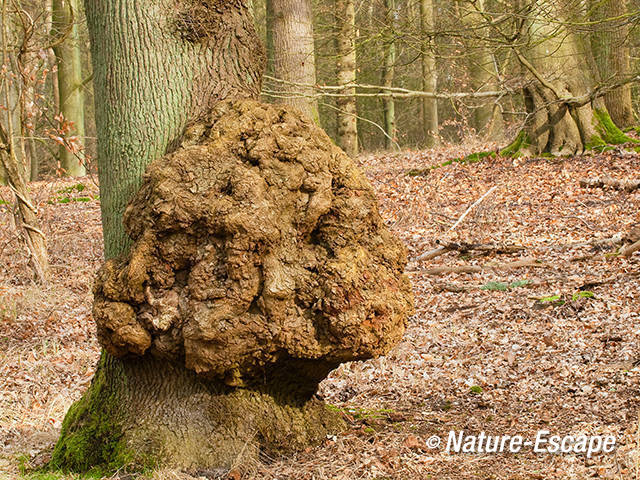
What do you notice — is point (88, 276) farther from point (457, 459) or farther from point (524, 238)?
point (457, 459)

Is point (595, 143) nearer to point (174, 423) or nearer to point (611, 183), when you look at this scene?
point (611, 183)

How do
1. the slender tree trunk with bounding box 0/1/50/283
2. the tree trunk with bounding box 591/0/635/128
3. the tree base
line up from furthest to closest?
the tree trunk with bounding box 591/0/635/128
the slender tree trunk with bounding box 0/1/50/283
the tree base

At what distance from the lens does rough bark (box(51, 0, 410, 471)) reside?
322 centimetres

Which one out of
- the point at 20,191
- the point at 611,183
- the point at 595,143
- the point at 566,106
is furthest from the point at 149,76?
the point at 595,143

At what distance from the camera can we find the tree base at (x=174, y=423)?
11.1 feet

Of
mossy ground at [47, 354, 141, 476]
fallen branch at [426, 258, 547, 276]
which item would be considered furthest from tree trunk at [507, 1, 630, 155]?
mossy ground at [47, 354, 141, 476]

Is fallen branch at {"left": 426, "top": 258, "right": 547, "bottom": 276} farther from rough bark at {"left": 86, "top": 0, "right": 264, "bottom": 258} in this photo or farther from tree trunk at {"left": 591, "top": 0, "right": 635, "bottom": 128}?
tree trunk at {"left": 591, "top": 0, "right": 635, "bottom": 128}

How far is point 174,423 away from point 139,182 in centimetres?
136

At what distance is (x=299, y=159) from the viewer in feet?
11.3

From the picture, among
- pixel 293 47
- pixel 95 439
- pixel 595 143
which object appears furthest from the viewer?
pixel 595 143

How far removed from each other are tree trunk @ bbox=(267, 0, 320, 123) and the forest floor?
7.97 feet

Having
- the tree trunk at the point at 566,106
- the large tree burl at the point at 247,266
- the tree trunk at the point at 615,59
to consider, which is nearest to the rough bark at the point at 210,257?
the large tree burl at the point at 247,266

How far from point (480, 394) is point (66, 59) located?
17.8 metres

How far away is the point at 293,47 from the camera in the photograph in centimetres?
1080
